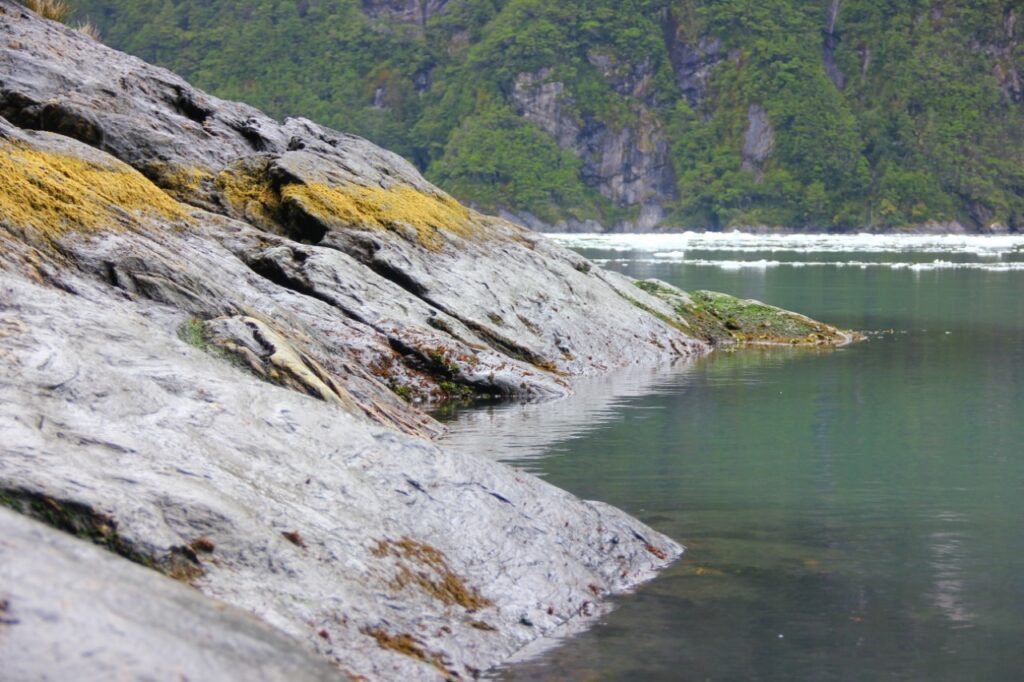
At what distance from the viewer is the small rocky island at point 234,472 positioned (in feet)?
24.5

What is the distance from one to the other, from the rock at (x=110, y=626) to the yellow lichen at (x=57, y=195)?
28.4 ft

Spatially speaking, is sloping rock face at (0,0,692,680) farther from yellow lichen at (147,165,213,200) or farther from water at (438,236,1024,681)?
water at (438,236,1024,681)

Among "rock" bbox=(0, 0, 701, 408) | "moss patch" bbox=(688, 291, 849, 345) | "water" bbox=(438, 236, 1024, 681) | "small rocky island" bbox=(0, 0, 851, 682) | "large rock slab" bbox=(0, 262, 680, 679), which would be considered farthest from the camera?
"moss patch" bbox=(688, 291, 849, 345)

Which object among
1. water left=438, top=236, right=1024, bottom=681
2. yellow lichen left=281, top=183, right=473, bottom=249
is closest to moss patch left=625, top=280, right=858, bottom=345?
water left=438, top=236, right=1024, bottom=681

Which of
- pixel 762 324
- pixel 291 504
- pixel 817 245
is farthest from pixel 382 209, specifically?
pixel 817 245

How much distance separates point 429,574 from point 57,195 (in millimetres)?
8968

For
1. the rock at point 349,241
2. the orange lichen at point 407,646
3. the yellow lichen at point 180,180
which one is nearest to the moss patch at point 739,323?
the rock at point 349,241

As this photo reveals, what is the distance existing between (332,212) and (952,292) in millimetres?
32409

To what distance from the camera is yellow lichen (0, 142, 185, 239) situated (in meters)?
15.8

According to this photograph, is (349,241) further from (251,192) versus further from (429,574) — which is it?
(429,574)

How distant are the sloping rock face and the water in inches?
29.8

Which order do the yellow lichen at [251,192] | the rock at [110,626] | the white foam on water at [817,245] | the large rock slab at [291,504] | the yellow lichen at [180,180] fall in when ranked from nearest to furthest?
the rock at [110,626] → the large rock slab at [291,504] → the yellow lichen at [180,180] → the yellow lichen at [251,192] → the white foam on water at [817,245]

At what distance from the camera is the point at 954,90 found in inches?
7864

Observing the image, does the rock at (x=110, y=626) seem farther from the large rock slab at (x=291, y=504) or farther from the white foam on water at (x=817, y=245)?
the white foam on water at (x=817, y=245)
